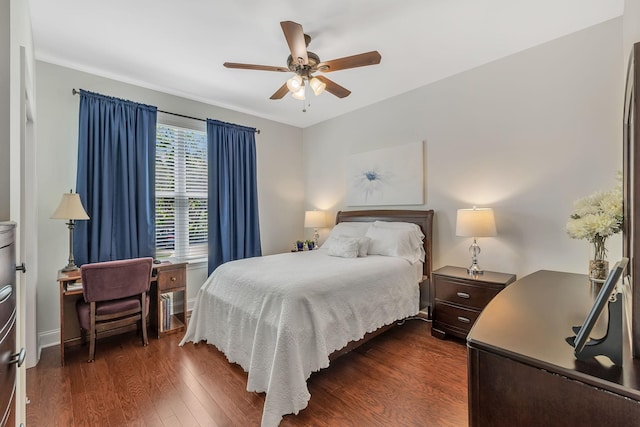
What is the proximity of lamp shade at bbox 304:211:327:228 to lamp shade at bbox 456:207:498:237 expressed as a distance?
209cm

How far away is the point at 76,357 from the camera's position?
8.20 ft

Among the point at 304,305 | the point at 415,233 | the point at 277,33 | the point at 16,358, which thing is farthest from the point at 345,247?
the point at 16,358

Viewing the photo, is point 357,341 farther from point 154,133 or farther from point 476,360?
point 154,133

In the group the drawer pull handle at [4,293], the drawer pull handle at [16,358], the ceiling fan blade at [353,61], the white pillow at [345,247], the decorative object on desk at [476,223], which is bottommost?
the drawer pull handle at [16,358]

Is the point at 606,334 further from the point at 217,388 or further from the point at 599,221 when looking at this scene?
the point at 217,388

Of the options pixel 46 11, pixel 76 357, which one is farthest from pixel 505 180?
pixel 76 357

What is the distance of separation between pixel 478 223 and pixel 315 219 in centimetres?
228

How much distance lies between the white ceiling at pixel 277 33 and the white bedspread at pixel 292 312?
6.53 ft

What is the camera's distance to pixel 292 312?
6.13 ft

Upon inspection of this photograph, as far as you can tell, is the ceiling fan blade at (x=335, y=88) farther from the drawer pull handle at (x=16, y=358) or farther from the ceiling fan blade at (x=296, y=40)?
the drawer pull handle at (x=16, y=358)

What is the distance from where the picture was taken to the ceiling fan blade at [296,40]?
184 centimetres

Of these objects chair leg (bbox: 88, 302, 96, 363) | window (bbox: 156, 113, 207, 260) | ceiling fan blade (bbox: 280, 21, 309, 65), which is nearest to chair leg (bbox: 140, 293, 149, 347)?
chair leg (bbox: 88, 302, 96, 363)

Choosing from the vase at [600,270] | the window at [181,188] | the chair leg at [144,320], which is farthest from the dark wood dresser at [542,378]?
the window at [181,188]

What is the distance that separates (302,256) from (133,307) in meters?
A: 1.68
